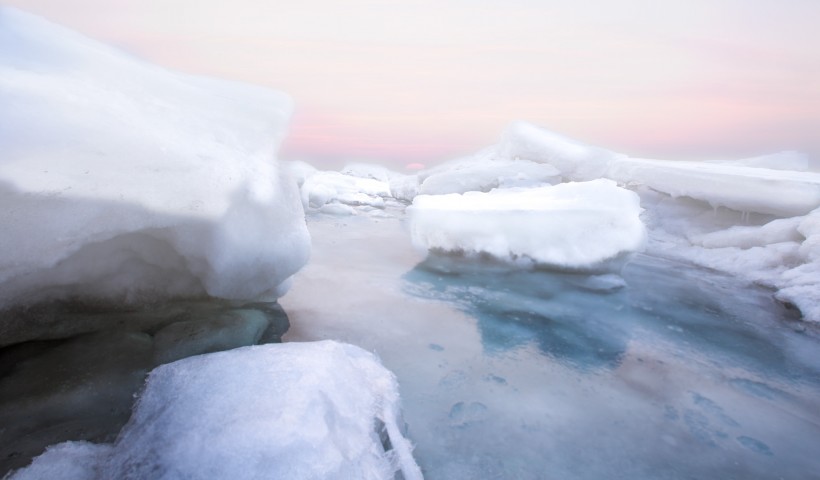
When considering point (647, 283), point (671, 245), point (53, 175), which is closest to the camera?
point (53, 175)

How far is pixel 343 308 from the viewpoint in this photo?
4.12 m

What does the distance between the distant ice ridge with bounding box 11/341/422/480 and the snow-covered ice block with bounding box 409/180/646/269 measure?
4186mm

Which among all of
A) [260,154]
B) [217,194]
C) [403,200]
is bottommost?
[403,200]

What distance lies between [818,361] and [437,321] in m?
3.22

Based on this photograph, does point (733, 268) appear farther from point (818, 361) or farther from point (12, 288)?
point (12, 288)

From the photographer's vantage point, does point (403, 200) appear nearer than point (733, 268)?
No

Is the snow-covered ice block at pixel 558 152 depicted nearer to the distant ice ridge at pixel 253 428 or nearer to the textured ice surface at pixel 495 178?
the textured ice surface at pixel 495 178

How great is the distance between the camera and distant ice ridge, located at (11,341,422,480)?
1.39m

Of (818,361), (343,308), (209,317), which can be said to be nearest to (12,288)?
(209,317)

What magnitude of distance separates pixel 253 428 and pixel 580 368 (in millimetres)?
2551

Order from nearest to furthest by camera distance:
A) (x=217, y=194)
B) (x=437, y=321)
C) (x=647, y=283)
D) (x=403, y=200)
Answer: (x=217, y=194), (x=437, y=321), (x=647, y=283), (x=403, y=200)

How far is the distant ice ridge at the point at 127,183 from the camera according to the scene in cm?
225

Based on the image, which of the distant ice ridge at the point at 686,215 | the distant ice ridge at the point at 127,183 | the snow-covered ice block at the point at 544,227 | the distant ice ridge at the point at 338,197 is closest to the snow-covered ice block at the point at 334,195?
the distant ice ridge at the point at 338,197

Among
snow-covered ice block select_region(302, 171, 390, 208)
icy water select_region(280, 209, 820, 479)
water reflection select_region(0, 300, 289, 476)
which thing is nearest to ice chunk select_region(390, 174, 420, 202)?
snow-covered ice block select_region(302, 171, 390, 208)
